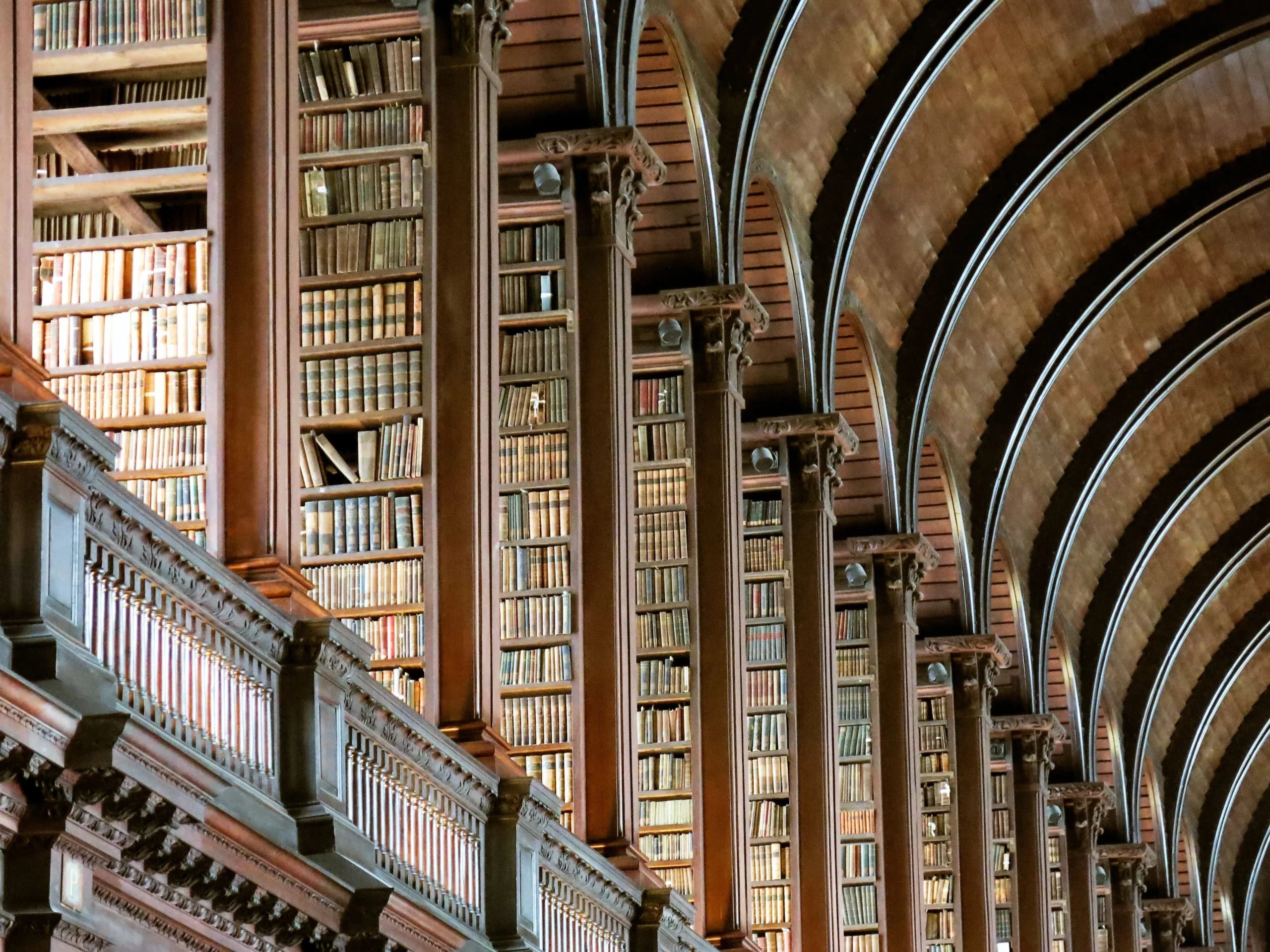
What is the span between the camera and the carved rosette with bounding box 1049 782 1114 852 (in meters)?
23.4

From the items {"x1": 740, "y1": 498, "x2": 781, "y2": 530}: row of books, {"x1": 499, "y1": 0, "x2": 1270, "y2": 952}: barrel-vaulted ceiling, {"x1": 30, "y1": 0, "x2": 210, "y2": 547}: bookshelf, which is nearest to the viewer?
{"x1": 30, "y1": 0, "x2": 210, "y2": 547}: bookshelf

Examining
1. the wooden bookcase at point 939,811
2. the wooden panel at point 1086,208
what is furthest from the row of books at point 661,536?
the wooden panel at point 1086,208

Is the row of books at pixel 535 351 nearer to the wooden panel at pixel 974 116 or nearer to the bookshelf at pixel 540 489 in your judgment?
the bookshelf at pixel 540 489

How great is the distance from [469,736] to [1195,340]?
13480 mm

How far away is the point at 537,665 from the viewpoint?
10.9 m

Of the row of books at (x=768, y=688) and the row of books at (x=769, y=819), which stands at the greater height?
the row of books at (x=768, y=688)

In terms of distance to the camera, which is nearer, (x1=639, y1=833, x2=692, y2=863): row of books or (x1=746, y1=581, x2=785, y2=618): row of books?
(x1=639, y1=833, x2=692, y2=863): row of books

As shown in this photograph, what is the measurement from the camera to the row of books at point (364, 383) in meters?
9.12

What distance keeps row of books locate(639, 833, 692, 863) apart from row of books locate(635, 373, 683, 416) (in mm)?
2124

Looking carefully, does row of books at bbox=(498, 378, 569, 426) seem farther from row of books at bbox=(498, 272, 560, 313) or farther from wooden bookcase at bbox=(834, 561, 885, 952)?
wooden bookcase at bbox=(834, 561, 885, 952)

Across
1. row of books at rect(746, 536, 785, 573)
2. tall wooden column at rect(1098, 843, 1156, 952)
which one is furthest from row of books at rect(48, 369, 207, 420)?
tall wooden column at rect(1098, 843, 1156, 952)

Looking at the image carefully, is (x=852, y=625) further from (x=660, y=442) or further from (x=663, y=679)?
(x=663, y=679)

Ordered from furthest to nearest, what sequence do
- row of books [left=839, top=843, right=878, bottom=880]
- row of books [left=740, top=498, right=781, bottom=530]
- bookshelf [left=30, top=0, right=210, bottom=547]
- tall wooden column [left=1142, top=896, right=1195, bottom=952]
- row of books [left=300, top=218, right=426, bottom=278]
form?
tall wooden column [left=1142, top=896, right=1195, bottom=952], row of books [left=839, top=843, right=878, bottom=880], row of books [left=740, top=498, right=781, bottom=530], row of books [left=300, top=218, right=426, bottom=278], bookshelf [left=30, top=0, right=210, bottom=547]

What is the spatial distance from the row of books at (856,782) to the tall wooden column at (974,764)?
231 centimetres
